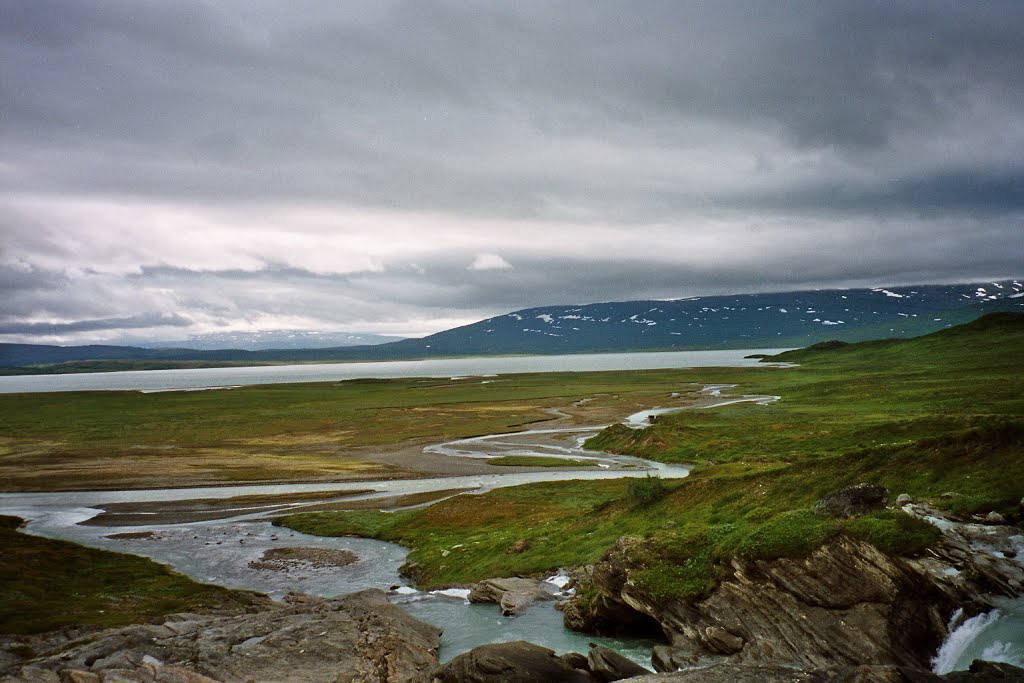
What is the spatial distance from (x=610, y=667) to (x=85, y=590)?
1699 inches

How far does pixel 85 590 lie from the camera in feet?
155

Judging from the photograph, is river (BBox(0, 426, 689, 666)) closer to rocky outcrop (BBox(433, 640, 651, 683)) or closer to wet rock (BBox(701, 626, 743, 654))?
wet rock (BBox(701, 626, 743, 654))

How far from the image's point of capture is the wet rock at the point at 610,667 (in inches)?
887

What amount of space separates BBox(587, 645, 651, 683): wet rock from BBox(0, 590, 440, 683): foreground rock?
7238mm

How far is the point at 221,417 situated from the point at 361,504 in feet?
424

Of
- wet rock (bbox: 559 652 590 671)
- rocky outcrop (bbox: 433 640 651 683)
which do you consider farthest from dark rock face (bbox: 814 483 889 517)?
wet rock (bbox: 559 652 590 671)

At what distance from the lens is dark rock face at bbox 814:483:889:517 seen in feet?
98.5

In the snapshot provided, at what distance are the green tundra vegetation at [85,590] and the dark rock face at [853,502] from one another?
117 feet

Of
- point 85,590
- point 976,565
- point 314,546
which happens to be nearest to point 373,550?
point 314,546

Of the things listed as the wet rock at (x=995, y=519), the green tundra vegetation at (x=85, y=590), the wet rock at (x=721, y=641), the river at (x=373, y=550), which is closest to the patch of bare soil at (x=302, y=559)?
the river at (x=373, y=550)

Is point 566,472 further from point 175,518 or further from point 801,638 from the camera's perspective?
point 801,638

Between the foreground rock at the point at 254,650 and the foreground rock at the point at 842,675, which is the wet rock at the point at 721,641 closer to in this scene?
the foreground rock at the point at 842,675

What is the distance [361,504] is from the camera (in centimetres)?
7994

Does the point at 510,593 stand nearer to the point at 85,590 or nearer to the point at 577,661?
the point at 577,661
